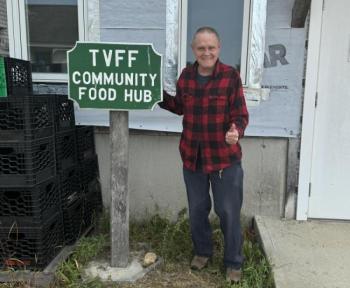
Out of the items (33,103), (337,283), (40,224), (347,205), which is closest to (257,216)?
(347,205)

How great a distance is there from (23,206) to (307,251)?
2.15 meters

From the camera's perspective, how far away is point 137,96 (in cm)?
257

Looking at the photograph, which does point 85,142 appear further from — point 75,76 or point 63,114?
point 75,76

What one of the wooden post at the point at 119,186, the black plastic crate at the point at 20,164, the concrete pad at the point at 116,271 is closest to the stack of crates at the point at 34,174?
the black plastic crate at the point at 20,164

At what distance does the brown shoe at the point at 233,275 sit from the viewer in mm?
2736

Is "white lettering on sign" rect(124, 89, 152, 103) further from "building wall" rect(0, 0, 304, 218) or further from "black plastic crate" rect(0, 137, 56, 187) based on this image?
"building wall" rect(0, 0, 304, 218)

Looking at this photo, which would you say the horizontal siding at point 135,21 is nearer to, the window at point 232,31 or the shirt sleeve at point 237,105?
the window at point 232,31

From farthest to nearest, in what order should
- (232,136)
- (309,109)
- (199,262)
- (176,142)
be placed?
(176,142) < (309,109) < (199,262) < (232,136)

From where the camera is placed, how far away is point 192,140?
2.62 meters

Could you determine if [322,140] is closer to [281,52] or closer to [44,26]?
[281,52]

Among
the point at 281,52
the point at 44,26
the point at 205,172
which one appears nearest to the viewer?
the point at 205,172

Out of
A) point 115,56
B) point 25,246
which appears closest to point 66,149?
point 25,246

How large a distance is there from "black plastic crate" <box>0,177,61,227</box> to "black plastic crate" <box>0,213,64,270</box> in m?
0.05

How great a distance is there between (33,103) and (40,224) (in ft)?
2.78
